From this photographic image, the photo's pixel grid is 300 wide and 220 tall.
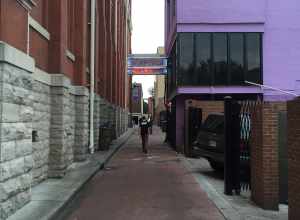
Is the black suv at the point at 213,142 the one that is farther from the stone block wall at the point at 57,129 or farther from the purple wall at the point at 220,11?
the purple wall at the point at 220,11

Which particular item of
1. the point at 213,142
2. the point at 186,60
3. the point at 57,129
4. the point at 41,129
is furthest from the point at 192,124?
the point at 41,129

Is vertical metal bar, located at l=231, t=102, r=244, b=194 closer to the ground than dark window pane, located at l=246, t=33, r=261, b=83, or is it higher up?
closer to the ground

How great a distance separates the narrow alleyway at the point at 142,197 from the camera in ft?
31.5

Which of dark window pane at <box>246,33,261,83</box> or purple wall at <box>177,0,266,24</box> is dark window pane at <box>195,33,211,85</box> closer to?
purple wall at <box>177,0,266,24</box>

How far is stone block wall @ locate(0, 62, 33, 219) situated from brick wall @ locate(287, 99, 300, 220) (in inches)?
168

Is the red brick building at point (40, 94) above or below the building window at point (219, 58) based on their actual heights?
below

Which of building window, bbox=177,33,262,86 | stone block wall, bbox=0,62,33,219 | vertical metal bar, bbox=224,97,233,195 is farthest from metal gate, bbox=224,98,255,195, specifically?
building window, bbox=177,33,262,86

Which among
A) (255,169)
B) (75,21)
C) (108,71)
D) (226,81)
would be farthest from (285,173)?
(108,71)

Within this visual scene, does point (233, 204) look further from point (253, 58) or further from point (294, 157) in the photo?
point (253, 58)

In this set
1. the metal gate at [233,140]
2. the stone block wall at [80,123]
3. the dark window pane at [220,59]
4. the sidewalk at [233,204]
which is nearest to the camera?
the sidewalk at [233,204]

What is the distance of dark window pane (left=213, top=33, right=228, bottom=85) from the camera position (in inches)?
1001

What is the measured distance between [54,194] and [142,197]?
185 centimetres

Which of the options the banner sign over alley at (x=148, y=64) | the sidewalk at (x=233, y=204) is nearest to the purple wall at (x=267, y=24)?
the banner sign over alley at (x=148, y=64)

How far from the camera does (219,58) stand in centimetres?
2545
